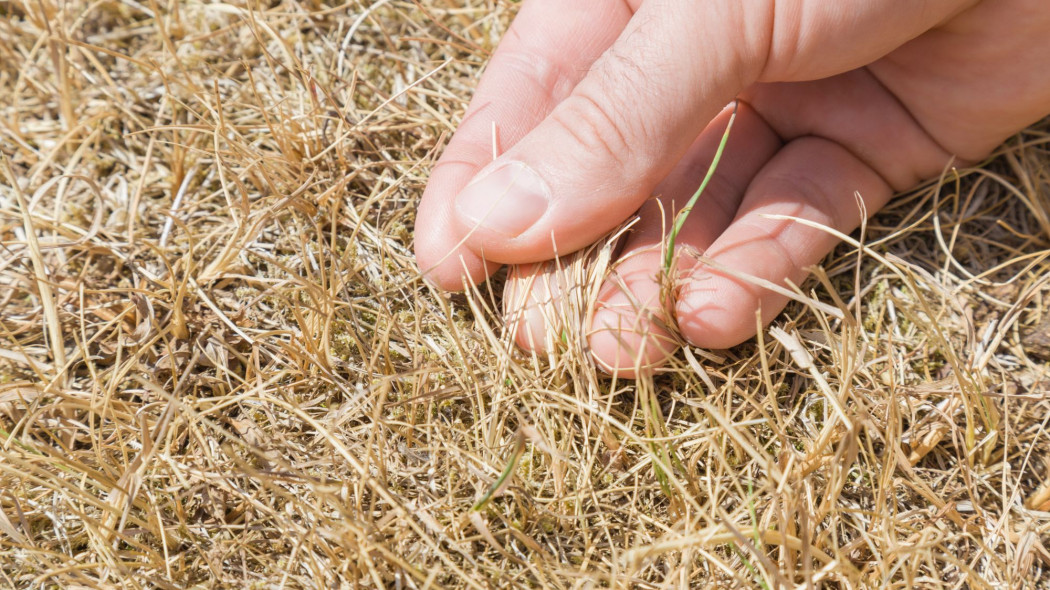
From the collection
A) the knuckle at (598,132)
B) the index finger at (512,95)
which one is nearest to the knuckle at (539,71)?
the index finger at (512,95)

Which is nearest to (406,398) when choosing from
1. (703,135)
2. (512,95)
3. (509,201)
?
(509,201)

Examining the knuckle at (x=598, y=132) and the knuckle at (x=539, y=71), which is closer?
the knuckle at (x=598, y=132)

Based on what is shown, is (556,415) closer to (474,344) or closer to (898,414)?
(474,344)

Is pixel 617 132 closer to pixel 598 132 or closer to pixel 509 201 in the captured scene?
pixel 598 132

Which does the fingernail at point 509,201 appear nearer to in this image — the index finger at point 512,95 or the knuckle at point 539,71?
the index finger at point 512,95

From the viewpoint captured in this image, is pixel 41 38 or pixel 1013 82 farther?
pixel 41 38

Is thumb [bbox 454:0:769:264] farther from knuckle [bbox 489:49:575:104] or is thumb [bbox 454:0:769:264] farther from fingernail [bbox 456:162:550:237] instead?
knuckle [bbox 489:49:575:104]

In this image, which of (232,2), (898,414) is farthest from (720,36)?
(232,2)
